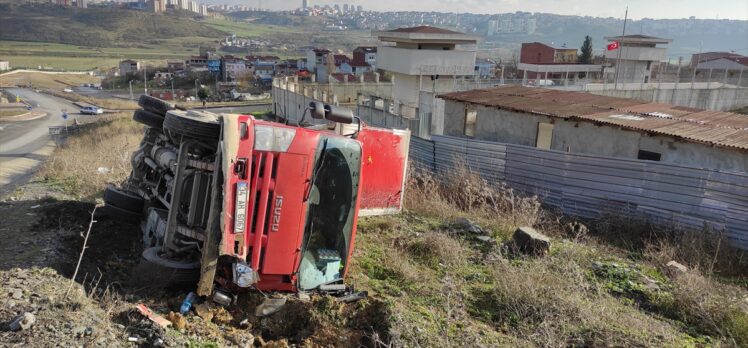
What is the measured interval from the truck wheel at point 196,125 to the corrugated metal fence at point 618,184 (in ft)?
24.8

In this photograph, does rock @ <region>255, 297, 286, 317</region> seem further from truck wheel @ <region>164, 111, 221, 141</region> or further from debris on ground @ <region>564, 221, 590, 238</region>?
debris on ground @ <region>564, 221, 590, 238</region>

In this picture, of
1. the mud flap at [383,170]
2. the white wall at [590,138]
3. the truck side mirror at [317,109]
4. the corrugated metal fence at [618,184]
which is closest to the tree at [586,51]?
the white wall at [590,138]

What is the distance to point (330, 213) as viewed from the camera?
5152 millimetres

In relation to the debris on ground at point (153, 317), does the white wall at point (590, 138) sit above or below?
above

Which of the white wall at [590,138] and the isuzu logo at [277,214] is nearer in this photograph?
the isuzu logo at [277,214]

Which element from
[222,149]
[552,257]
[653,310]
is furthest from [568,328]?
[222,149]

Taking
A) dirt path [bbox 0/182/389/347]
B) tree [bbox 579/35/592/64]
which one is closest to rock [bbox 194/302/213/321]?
dirt path [bbox 0/182/389/347]

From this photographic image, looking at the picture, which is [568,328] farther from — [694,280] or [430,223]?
[430,223]

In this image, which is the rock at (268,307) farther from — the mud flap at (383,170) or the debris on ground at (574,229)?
the debris on ground at (574,229)

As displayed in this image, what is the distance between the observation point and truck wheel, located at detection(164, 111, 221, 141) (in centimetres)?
441

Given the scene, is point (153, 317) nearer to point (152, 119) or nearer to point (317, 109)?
point (317, 109)

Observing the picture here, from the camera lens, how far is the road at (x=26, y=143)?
18453 mm

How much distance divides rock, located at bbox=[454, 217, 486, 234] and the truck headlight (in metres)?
3.88

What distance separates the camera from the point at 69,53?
134375mm
